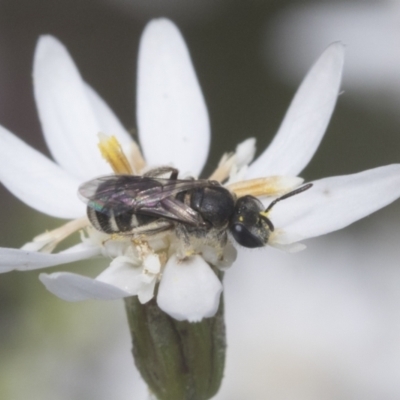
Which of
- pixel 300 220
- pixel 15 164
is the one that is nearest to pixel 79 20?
pixel 15 164

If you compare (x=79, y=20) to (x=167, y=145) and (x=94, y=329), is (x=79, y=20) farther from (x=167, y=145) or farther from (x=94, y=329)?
(x=167, y=145)

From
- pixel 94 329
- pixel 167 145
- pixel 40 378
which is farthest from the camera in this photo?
pixel 94 329

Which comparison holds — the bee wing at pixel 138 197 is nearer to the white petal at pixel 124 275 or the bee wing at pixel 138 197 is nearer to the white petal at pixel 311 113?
the white petal at pixel 124 275

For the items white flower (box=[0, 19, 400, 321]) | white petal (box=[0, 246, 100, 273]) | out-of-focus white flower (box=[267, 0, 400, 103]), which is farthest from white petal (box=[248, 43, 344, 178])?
out-of-focus white flower (box=[267, 0, 400, 103])

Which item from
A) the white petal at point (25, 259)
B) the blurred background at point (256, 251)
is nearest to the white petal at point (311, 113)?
the white petal at point (25, 259)

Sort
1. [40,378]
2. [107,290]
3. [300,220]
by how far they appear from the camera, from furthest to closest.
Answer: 1. [40,378]
2. [300,220]
3. [107,290]

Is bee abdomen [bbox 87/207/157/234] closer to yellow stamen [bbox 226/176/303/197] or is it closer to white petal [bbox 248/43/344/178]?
yellow stamen [bbox 226/176/303/197]

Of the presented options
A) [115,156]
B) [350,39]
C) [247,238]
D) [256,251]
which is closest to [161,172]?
[115,156]
